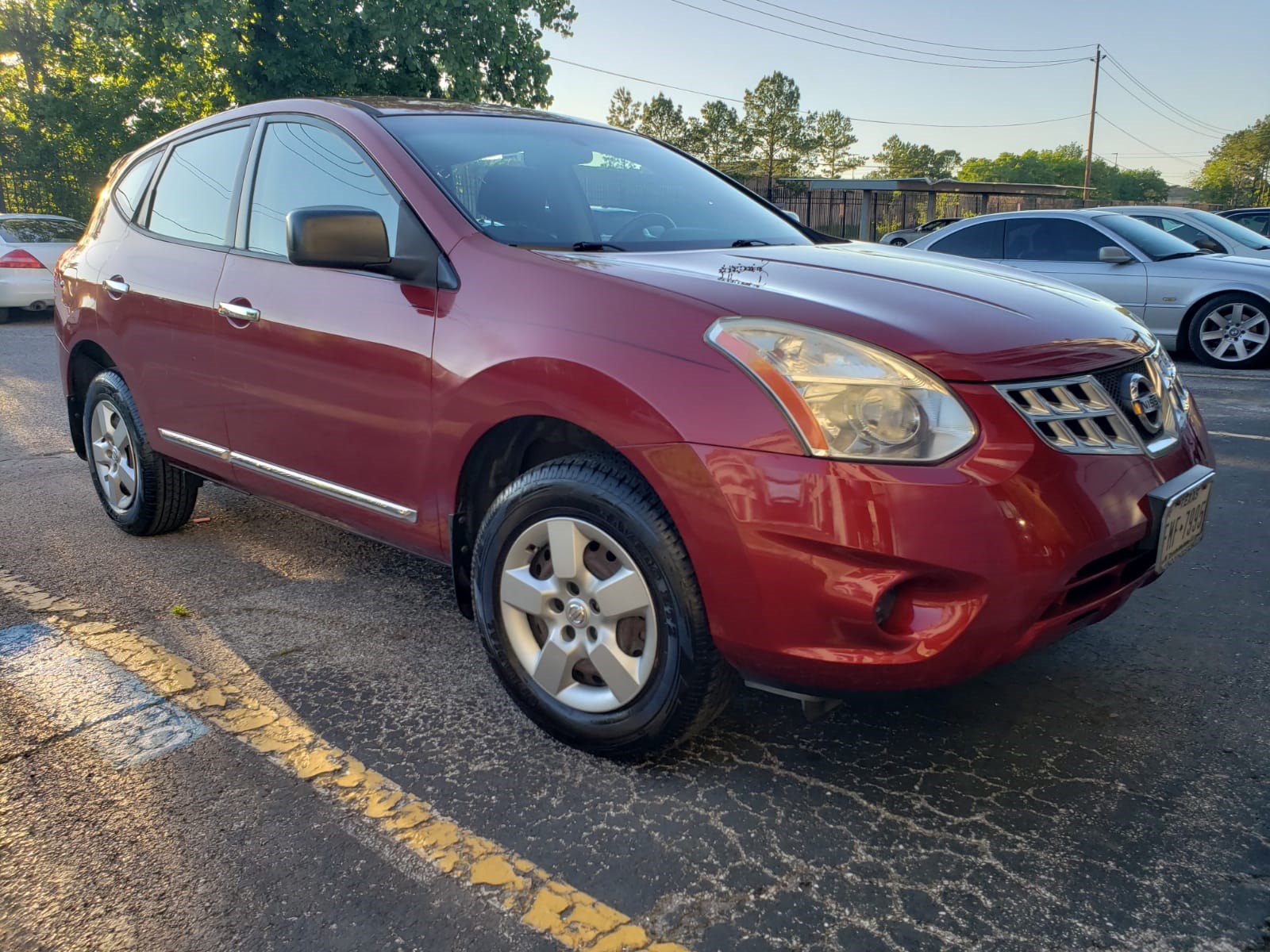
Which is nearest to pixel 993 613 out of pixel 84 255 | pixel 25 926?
pixel 25 926

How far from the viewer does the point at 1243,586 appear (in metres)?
3.71

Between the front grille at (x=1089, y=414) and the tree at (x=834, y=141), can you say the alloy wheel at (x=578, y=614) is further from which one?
the tree at (x=834, y=141)

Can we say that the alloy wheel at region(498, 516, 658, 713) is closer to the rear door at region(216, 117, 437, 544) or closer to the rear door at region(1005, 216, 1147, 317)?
the rear door at region(216, 117, 437, 544)

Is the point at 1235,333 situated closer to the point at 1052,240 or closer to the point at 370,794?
the point at 1052,240

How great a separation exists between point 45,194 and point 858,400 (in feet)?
95.8

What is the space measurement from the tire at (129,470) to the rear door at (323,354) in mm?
807

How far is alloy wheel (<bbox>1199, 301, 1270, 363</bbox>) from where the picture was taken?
8.95m

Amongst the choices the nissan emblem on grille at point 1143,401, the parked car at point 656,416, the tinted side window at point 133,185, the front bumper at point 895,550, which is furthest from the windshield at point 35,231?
the nissan emblem on grille at point 1143,401

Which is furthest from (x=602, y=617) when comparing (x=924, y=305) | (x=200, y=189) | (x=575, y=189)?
(x=200, y=189)

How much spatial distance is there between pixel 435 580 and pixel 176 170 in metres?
1.92

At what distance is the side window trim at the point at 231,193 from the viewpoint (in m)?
3.59

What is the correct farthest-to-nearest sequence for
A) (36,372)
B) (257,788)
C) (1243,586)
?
(36,372), (1243,586), (257,788)

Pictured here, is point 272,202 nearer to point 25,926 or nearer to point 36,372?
point 25,926

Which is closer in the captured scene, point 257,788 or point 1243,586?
point 257,788
